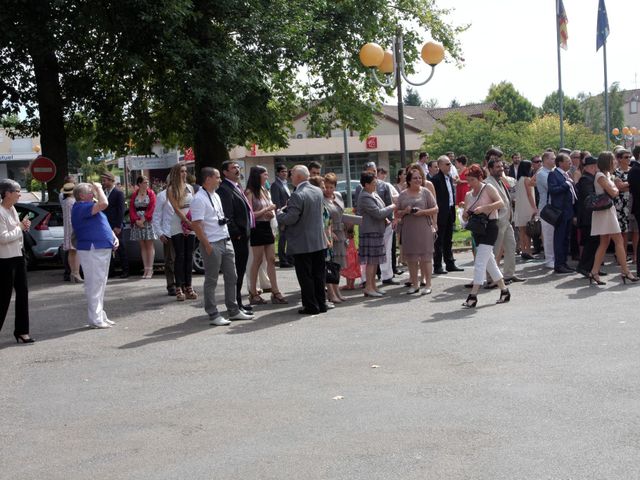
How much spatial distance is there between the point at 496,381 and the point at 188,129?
16.7m

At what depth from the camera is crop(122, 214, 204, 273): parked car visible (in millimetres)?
17172

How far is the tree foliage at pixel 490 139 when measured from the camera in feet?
207

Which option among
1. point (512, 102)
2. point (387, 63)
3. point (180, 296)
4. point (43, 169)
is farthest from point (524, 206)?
point (512, 102)

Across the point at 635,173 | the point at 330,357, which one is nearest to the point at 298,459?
the point at 330,357

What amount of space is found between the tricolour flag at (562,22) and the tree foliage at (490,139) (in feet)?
92.7

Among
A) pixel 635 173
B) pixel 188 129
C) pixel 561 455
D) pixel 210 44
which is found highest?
pixel 210 44

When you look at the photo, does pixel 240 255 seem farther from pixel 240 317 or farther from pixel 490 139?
pixel 490 139

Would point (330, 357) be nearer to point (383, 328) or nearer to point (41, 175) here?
point (383, 328)

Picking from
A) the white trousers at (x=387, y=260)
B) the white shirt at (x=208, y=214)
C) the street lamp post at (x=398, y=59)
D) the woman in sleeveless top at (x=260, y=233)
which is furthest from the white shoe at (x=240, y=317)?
the street lamp post at (x=398, y=59)

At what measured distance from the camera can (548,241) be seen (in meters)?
15.3

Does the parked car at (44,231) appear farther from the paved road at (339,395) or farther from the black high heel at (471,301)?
the black high heel at (471,301)

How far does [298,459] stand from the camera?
552cm

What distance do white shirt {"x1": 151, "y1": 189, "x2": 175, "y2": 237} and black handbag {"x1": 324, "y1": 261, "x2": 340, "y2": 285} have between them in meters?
2.84

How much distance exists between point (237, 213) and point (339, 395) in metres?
4.98
